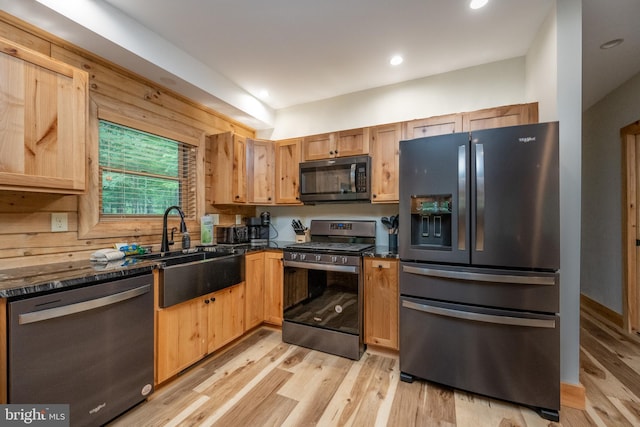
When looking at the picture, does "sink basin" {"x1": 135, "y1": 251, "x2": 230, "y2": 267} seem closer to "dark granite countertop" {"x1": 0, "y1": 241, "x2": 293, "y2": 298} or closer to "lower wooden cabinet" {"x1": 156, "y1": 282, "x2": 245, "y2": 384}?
"dark granite countertop" {"x1": 0, "y1": 241, "x2": 293, "y2": 298}

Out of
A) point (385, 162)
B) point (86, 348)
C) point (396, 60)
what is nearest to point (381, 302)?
point (385, 162)

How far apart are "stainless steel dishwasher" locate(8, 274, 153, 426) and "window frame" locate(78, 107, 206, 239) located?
2.31 feet

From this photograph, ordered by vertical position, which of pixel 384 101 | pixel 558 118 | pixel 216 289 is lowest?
pixel 216 289

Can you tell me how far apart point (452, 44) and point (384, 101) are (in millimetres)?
838

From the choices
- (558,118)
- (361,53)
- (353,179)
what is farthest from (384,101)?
(558,118)

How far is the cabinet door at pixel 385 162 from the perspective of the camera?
2.54 m

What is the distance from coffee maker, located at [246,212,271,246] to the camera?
10.4 ft

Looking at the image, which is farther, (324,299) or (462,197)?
(324,299)

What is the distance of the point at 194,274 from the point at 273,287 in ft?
3.15

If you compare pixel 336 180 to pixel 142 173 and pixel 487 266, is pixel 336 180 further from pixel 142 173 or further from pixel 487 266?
pixel 142 173

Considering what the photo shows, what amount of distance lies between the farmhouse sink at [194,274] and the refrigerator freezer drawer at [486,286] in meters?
1.54

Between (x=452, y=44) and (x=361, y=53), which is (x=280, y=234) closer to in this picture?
(x=361, y=53)

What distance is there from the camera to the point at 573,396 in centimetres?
168

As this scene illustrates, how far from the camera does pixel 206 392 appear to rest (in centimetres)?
184
